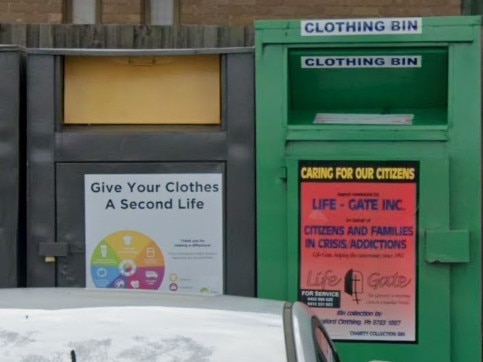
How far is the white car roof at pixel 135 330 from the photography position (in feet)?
7.56

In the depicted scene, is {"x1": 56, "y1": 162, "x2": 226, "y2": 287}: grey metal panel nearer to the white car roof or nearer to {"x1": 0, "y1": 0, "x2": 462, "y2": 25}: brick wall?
the white car roof

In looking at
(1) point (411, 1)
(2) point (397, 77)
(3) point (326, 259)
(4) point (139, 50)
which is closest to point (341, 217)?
(3) point (326, 259)

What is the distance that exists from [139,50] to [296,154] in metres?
1.08

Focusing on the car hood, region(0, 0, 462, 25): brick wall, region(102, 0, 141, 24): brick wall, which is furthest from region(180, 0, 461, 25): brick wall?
the car hood

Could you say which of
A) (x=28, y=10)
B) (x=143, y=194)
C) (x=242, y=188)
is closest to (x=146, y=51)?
(x=143, y=194)

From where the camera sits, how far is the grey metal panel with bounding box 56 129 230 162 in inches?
195

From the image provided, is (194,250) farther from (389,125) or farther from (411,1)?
(411,1)

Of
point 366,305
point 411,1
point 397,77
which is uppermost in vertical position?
point 411,1

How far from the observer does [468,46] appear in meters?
4.79

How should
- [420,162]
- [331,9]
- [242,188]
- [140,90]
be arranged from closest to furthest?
[420,162], [242,188], [140,90], [331,9]

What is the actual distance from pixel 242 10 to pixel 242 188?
147 inches

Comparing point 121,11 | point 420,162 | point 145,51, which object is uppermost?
point 121,11

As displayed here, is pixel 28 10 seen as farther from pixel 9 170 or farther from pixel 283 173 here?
pixel 283 173

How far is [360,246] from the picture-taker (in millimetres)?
4828
